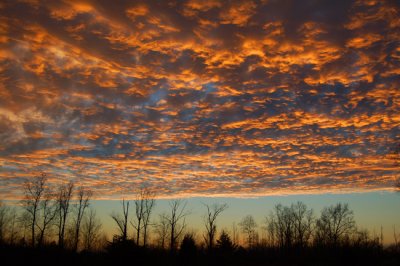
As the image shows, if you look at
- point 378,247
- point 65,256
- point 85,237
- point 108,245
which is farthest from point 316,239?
point 108,245

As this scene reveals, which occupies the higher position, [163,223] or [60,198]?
[60,198]

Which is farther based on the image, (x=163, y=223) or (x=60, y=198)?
(x=163, y=223)

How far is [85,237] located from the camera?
81000mm

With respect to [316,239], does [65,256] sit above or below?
above

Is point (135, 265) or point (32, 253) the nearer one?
point (135, 265)


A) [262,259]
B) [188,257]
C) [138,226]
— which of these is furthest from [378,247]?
[138,226]

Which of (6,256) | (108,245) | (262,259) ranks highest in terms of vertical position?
(108,245)

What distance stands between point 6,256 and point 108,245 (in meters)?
13.6

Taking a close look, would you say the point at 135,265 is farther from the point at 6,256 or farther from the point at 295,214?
the point at 295,214

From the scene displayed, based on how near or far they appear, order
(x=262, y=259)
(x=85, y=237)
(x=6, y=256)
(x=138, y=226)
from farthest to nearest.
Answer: (x=85, y=237)
(x=262, y=259)
(x=138, y=226)
(x=6, y=256)

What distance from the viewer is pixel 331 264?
43875 millimetres

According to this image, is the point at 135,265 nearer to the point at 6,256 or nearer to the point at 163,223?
the point at 6,256

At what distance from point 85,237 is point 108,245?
211 feet

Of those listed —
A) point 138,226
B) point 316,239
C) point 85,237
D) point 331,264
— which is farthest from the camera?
point 316,239
